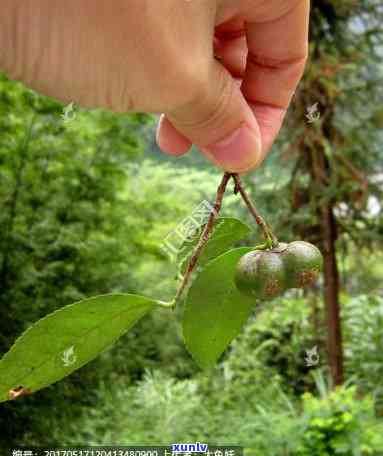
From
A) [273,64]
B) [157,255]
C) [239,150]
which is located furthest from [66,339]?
[157,255]

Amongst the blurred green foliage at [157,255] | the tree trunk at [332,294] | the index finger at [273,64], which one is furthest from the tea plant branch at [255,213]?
the tree trunk at [332,294]

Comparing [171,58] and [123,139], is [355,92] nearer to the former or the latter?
[123,139]

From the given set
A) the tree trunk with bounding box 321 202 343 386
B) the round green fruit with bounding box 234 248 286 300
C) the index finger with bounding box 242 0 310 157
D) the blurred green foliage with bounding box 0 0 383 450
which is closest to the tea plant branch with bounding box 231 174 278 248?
the round green fruit with bounding box 234 248 286 300

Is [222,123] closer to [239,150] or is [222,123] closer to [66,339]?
[239,150]

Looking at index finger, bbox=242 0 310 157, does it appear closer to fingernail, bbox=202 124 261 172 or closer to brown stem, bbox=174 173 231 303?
fingernail, bbox=202 124 261 172

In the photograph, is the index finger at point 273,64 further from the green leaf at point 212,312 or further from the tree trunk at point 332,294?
the tree trunk at point 332,294

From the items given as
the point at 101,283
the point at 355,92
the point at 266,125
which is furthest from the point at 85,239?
the point at 266,125

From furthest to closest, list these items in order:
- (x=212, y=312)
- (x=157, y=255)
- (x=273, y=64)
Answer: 1. (x=157, y=255)
2. (x=273, y=64)
3. (x=212, y=312)

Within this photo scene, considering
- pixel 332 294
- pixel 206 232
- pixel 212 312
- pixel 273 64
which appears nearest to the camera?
pixel 206 232
